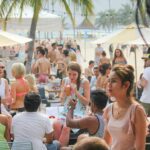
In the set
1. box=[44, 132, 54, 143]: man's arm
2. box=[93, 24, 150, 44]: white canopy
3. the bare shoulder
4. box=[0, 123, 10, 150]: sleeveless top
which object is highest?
box=[93, 24, 150, 44]: white canopy

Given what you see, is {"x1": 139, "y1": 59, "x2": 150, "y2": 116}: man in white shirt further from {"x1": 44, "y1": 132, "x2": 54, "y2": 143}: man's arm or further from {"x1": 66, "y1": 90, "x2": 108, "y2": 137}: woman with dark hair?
{"x1": 66, "y1": 90, "x2": 108, "y2": 137}: woman with dark hair

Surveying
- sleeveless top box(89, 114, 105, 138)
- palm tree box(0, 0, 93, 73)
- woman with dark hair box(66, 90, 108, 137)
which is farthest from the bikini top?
palm tree box(0, 0, 93, 73)

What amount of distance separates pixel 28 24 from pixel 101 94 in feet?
37.3

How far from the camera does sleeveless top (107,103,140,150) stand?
381cm

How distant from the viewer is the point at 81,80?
24.9ft

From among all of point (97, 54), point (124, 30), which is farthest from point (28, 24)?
point (97, 54)

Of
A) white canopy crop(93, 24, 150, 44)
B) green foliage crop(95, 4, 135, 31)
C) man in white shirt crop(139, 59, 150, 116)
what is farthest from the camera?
white canopy crop(93, 24, 150, 44)

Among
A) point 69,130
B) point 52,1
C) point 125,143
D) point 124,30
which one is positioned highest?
point 52,1

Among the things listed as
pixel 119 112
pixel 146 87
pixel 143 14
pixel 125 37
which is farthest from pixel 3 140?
pixel 125 37

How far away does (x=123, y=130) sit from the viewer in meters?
3.84

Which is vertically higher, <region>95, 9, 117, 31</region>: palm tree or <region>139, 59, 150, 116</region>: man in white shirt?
<region>95, 9, 117, 31</region>: palm tree

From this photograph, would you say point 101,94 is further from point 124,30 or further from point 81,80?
point 124,30

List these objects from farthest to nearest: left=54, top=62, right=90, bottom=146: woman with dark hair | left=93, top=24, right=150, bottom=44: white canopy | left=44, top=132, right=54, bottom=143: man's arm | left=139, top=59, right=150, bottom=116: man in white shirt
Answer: left=93, top=24, right=150, bottom=44: white canopy → left=139, top=59, right=150, bottom=116: man in white shirt → left=54, top=62, right=90, bottom=146: woman with dark hair → left=44, top=132, right=54, bottom=143: man's arm

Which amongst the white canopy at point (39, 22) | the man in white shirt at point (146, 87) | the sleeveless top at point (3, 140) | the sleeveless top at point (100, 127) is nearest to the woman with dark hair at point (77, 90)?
the man in white shirt at point (146, 87)
